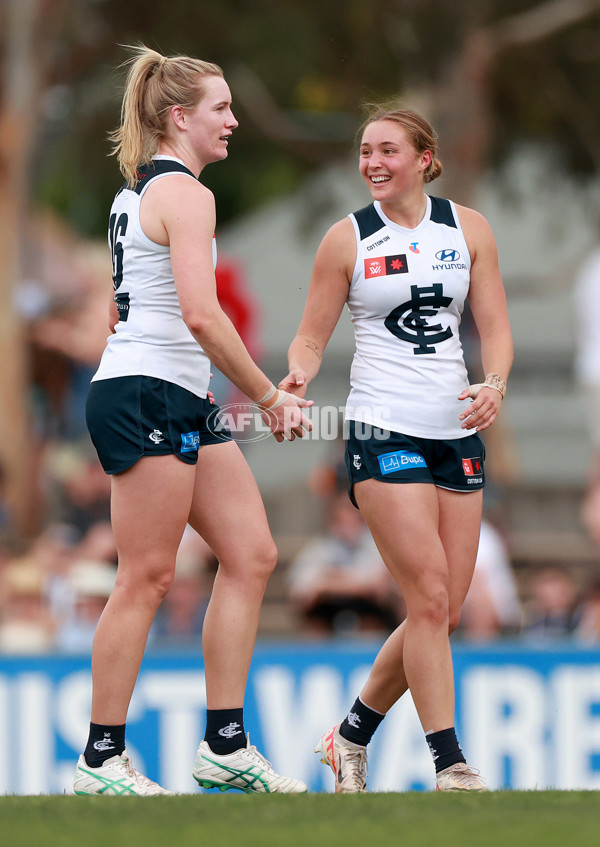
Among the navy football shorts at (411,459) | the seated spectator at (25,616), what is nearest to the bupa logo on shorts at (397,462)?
the navy football shorts at (411,459)

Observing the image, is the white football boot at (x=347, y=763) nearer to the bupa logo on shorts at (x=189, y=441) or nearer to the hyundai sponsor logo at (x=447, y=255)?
the bupa logo on shorts at (x=189, y=441)

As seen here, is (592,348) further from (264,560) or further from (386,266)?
(264,560)

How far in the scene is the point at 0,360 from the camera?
39.3ft

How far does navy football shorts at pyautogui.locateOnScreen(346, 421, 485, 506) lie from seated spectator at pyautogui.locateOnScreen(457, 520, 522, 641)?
393 centimetres

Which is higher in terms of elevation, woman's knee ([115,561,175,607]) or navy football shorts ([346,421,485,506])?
navy football shorts ([346,421,485,506])

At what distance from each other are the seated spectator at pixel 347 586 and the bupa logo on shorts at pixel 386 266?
471cm

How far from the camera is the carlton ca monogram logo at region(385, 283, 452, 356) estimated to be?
16.0 feet

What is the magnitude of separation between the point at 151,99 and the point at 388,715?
14.1 ft

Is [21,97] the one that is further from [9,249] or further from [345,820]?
[345,820]

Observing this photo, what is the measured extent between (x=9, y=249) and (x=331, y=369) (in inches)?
230

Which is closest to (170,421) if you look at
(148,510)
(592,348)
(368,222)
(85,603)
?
(148,510)

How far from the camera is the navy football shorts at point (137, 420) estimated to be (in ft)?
15.0

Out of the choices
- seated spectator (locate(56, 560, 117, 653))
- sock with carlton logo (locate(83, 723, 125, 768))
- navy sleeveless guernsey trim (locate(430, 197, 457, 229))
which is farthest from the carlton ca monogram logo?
seated spectator (locate(56, 560, 117, 653))

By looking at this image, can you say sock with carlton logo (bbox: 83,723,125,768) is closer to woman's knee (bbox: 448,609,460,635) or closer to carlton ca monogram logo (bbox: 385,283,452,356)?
woman's knee (bbox: 448,609,460,635)
